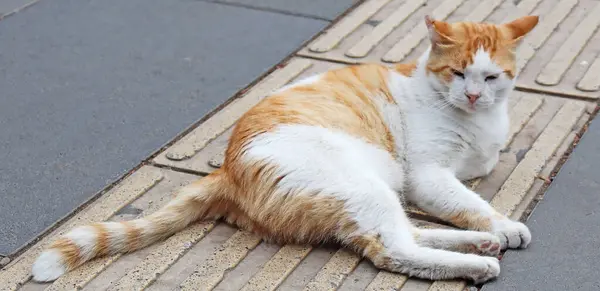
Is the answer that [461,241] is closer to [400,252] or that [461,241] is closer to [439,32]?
[400,252]

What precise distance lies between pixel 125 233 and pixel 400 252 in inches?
39.8

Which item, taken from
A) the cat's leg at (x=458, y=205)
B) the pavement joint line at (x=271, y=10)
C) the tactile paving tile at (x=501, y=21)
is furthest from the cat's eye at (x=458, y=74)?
the pavement joint line at (x=271, y=10)

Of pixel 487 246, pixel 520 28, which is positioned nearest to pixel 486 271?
pixel 487 246

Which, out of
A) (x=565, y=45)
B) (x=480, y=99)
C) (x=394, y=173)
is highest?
(x=480, y=99)

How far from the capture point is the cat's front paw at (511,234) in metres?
3.30

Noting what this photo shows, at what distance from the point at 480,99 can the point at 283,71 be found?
1.66 meters

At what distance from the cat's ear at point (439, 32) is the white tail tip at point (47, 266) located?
163cm

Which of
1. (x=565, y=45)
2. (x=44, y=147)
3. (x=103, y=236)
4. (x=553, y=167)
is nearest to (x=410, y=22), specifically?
(x=565, y=45)

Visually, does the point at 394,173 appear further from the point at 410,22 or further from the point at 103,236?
the point at 410,22

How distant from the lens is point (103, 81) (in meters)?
4.82

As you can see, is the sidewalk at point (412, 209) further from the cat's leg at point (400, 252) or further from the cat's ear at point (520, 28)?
the cat's ear at point (520, 28)

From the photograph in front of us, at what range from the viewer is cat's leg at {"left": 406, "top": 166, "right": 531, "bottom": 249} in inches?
130

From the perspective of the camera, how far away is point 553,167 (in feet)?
12.7

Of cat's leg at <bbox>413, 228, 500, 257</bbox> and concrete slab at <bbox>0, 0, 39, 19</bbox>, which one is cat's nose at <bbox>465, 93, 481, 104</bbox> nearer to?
cat's leg at <bbox>413, 228, 500, 257</bbox>
